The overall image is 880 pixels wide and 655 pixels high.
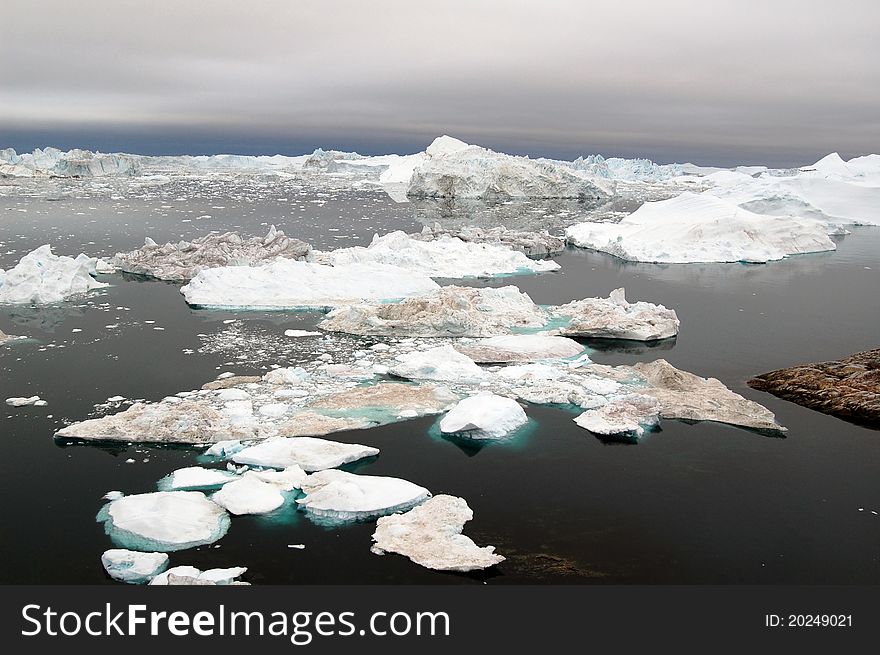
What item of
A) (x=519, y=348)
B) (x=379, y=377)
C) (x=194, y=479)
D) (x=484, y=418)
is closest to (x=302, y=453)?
(x=194, y=479)

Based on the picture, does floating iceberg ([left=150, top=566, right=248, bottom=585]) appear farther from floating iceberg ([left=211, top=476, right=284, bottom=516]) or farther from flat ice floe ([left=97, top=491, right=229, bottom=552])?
floating iceberg ([left=211, top=476, right=284, bottom=516])

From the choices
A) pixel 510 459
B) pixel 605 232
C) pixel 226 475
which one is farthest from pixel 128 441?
pixel 605 232

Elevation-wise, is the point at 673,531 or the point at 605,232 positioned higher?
the point at 605,232

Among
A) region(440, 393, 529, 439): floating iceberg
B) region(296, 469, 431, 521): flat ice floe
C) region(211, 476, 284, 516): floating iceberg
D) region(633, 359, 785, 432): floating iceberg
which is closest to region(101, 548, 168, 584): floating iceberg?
region(211, 476, 284, 516): floating iceberg

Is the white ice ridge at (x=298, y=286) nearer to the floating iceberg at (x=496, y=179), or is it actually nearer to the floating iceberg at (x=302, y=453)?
the floating iceberg at (x=302, y=453)

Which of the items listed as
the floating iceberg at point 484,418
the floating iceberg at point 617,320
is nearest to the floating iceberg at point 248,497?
the floating iceberg at point 484,418

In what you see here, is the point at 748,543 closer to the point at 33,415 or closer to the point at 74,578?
the point at 74,578
